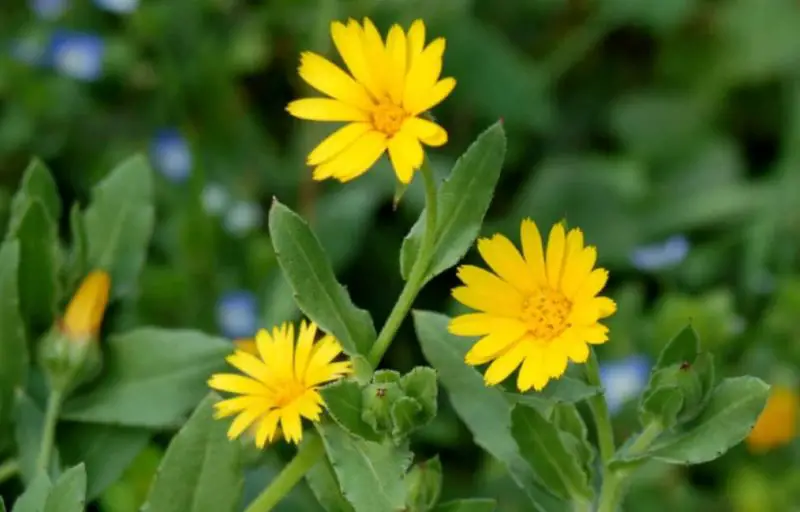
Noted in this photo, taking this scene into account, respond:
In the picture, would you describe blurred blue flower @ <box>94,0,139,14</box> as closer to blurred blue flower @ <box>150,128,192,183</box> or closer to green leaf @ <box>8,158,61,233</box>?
blurred blue flower @ <box>150,128,192,183</box>

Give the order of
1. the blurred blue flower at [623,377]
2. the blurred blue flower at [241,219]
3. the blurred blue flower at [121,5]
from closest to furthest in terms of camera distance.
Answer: the blurred blue flower at [623,377], the blurred blue flower at [241,219], the blurred blue flower at [121,5]

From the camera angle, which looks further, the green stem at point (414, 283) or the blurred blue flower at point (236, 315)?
the blurred blue flower at point (236, 315)

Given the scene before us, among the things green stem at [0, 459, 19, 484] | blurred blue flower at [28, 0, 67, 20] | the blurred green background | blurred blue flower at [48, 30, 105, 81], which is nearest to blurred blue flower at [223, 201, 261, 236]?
the blurred green background

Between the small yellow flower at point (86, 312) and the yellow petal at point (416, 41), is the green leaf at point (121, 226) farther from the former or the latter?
the yellow petal at point (416, 41)

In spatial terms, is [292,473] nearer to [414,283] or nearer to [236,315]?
[414,283]

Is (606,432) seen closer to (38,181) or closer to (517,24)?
(38,181)

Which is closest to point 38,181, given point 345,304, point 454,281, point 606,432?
point 345,304

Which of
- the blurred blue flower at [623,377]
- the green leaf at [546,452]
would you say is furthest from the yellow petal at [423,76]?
the blurred blue flower at [623,377]
